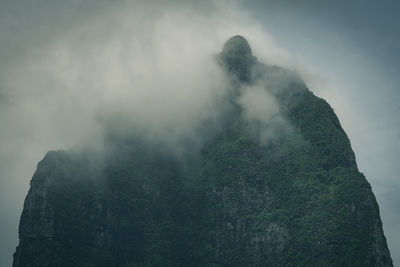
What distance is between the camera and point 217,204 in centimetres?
10244

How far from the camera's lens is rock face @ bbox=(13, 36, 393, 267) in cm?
9038

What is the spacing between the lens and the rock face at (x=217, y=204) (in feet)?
297

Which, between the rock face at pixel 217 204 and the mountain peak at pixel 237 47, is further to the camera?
the mountain peak at pixel 237 47

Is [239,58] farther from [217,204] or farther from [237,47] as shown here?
[217,204]

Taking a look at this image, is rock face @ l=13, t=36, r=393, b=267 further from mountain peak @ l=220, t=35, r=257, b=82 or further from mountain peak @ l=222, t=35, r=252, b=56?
mountain peak @ l=222, t=35, r=252, b=56

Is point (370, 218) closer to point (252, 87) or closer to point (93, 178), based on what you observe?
point (252, 87)

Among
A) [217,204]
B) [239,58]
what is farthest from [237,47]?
[217,204]

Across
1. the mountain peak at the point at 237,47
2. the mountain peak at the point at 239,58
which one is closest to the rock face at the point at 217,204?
the mountain peak at the point at 239,58

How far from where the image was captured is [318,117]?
110m

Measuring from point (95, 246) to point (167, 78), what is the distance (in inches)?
1817

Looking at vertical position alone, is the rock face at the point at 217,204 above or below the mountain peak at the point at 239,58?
below

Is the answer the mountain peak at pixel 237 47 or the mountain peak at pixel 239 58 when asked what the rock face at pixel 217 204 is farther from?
the mountain peak at pixel 237 47

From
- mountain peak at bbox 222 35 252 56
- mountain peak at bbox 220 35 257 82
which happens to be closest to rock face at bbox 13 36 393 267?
mountain peak at bbox 220 35 257 82

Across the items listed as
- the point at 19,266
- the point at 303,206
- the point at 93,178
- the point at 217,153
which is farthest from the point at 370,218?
the point at 19,266
